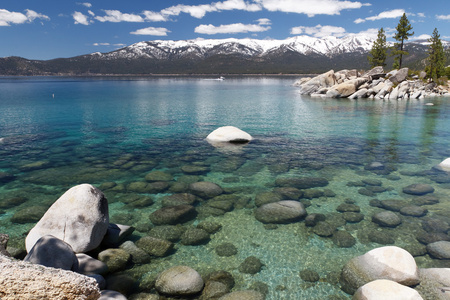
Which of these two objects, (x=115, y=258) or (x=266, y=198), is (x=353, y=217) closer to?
(x=266, y=198)

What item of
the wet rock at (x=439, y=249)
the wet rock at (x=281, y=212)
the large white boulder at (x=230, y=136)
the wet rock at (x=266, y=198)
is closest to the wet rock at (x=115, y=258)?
the wet rock at (x=281, y=212)

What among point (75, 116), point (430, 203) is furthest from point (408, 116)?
point (75, 116)

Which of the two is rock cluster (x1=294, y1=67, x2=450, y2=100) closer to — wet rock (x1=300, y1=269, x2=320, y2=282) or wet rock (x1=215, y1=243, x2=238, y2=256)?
wet rock (x1=215, y1=243, x2=238, y2=256)

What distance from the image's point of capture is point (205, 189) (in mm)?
14438

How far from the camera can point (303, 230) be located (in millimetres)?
10844

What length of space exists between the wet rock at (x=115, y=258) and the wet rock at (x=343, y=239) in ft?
23.4

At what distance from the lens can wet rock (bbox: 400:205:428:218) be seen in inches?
459

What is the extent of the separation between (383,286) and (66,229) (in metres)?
9.13

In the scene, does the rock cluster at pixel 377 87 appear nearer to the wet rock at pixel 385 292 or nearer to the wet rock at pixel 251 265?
the wet rock at pixel 251 265

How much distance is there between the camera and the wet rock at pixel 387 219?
11000 mm

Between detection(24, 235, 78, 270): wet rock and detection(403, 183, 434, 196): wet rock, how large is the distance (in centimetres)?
1474

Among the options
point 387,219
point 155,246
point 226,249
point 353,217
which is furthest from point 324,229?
point 155,246

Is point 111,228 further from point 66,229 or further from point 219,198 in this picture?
point 219,198

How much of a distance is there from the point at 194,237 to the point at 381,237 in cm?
678
